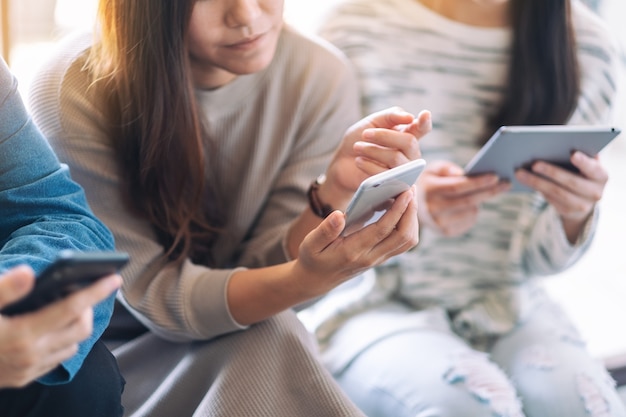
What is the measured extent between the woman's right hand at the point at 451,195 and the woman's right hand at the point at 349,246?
0.26 meters

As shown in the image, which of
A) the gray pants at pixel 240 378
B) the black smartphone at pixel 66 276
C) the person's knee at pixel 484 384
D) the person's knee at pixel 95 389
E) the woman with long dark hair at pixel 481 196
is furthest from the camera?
the woman with long dark hair at pixel 481 196

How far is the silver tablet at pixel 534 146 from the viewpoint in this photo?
1.04 m

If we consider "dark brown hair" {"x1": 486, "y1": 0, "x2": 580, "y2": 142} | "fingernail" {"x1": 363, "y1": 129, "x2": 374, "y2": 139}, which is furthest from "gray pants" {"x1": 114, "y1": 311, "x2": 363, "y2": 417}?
"dark brown hair" {"x1": 486, "y1": 0, "x2": 580, "y2": 142}

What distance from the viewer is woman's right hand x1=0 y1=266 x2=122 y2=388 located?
2.00 feet

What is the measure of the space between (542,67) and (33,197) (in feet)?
2.65

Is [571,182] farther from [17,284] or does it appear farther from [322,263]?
[17,284]

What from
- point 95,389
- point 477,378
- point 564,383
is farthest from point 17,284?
point 564,383

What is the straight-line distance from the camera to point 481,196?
1.20 meters

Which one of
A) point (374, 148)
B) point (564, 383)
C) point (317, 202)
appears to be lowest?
point (564, 383)

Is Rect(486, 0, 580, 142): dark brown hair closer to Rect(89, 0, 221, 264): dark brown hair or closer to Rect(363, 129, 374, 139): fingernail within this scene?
Rect(363, 129, 374, 139): fingernail

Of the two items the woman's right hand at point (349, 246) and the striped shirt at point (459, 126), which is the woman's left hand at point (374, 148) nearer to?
the woman's right hand at point (349, 246)

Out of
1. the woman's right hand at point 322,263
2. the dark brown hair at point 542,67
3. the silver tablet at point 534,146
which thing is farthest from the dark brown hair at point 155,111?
the dark brown hair at point 542,67

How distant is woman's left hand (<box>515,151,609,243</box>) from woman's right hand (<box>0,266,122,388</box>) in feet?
2.34

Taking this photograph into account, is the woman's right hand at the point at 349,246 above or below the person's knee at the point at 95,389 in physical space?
above
